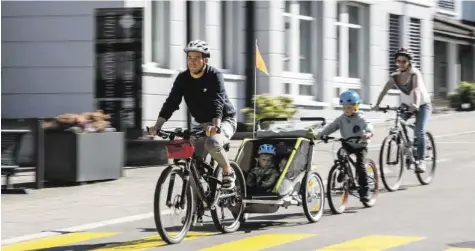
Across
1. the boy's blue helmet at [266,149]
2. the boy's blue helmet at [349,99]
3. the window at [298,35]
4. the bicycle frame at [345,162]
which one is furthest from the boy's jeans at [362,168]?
the window at [298,35]

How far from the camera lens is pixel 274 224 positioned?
10.7 meters

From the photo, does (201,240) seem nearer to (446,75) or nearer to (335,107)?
(335,107)

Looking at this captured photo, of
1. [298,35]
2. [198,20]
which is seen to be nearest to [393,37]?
[298,35]

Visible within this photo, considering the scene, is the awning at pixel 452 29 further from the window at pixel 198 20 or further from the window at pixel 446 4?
the window at pixel 198 20

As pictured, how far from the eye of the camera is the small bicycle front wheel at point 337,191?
11.2 m

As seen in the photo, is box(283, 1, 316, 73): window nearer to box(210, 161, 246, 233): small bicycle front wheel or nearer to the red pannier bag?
box(210, 161, 246, 233): small bicycle front wheel

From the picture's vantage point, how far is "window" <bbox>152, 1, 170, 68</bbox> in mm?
21453

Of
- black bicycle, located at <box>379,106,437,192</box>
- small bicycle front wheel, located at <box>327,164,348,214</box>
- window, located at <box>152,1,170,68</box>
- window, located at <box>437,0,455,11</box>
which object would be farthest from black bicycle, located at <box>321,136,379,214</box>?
window, located at <box>437,0,455,11</box>

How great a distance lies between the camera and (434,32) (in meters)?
38.0

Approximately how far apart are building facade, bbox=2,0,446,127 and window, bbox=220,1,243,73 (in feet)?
0.08

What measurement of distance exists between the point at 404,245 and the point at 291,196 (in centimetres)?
175

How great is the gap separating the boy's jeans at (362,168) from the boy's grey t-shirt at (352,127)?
6cm

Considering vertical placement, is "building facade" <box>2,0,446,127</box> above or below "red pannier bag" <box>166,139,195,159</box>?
above

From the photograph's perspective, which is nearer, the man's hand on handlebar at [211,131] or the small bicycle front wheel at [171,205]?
the small bicycle front wheel at [171,205]
